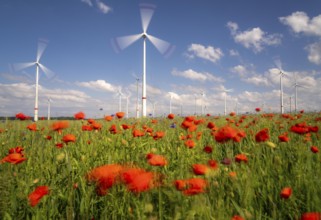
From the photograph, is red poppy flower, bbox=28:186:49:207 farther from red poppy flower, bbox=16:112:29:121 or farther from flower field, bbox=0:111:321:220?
red poppy flower, bbox=16:112:29:121

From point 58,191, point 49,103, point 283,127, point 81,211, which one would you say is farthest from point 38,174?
point 49,103

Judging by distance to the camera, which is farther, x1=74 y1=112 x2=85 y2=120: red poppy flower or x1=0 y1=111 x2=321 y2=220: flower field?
x1=74 y1=112 x2=85 y2=120: red poppy flower

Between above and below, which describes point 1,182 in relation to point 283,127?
below

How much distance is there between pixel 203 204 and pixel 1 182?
6.77 ft

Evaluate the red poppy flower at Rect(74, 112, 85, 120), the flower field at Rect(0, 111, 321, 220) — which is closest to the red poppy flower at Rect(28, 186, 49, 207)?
the flower field at Rect(0, 111, 321, 220)

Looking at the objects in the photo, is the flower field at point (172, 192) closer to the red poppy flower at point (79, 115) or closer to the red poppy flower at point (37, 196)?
the red poppy flower at point (37, 196)

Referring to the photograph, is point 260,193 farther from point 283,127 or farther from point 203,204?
point 283,127

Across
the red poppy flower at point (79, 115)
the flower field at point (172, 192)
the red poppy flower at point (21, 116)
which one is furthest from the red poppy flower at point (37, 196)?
the red poppy flower at point (21, 116)

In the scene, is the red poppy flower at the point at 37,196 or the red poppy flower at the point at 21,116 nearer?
the red poppy flower at the point at 37,196

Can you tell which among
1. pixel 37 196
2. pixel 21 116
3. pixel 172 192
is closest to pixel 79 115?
pixel 21 116

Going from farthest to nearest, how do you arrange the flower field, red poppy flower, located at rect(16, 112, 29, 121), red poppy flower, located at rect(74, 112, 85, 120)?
red poppy flower, located at rect(16, 112, 29, 121) < red poppy flower, located at rect(74, 112, 85, 120) < the flower field

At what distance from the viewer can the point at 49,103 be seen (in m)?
53.8

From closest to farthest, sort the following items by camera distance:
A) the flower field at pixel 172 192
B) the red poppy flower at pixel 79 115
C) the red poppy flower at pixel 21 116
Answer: the flower field at pixel 172 192 → the red poppy flower at pixel 79 115 → the red poppy flower at pixel 21 116

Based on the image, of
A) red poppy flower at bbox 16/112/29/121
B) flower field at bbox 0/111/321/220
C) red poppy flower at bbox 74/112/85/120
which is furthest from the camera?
red poppy flower at bbox 16/112/29/121
